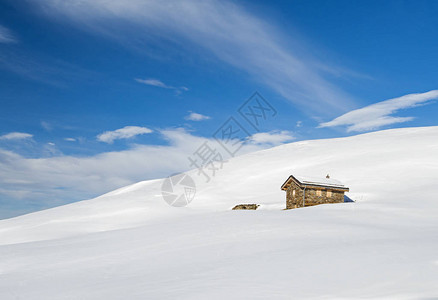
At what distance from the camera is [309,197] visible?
29953mm

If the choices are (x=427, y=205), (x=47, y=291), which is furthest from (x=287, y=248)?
(x=427, y=205)

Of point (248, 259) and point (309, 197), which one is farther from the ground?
point (309, 197)

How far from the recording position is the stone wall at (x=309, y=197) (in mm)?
29891

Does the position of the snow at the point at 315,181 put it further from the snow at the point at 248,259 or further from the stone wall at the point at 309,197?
the snow at the point at 248,259

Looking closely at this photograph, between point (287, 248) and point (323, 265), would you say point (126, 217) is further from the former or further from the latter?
point (323, 265)

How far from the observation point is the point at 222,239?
14195 millimetres

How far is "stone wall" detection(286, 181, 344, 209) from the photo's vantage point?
29891 millimetres

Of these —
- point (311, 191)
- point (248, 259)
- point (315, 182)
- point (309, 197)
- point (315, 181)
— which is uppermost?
point (315, 181)

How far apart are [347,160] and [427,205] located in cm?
2574

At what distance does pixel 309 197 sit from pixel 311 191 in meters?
0.58

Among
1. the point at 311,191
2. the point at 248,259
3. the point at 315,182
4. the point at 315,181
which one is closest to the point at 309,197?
the point at 311,191

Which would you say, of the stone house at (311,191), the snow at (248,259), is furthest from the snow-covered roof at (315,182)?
the snow at (248,259)

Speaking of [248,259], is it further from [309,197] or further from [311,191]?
[311,191]

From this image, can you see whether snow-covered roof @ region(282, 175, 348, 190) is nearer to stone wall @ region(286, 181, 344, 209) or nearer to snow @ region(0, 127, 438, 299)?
stone wall @ region(286, 181, 344, 209)
